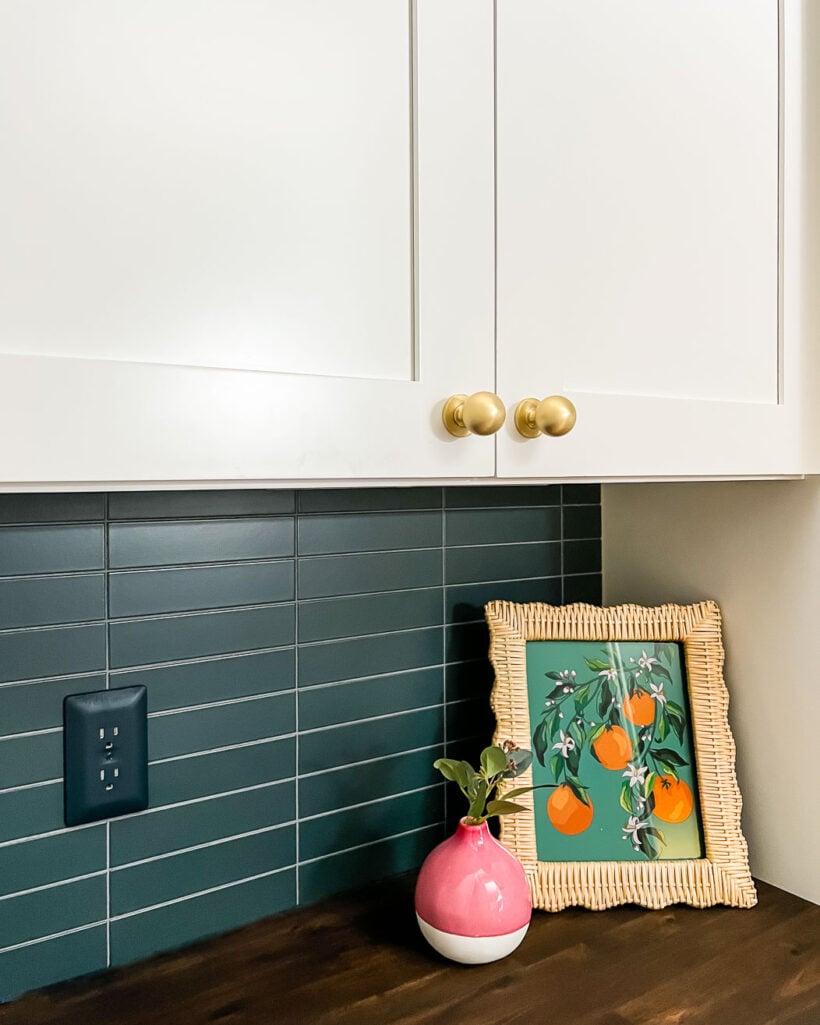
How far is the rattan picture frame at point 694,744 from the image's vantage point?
1.10 m

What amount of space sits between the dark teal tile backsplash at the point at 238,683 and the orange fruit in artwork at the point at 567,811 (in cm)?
15

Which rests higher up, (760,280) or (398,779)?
(760,280)

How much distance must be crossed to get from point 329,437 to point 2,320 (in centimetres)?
24

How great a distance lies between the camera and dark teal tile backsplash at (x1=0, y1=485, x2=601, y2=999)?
3.08ft

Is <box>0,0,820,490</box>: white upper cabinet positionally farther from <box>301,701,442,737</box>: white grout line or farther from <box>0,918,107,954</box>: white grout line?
<box>0,918,107,954</box>: white grout line

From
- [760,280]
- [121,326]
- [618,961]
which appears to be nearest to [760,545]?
[760,280]

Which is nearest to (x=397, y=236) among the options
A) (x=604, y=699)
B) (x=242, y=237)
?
(x=242, y=237)

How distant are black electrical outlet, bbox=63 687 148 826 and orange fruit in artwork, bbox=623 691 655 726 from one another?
577 mm

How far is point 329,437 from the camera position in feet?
2.33

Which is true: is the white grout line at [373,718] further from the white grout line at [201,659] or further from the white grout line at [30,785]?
the white grout line at [30,785]

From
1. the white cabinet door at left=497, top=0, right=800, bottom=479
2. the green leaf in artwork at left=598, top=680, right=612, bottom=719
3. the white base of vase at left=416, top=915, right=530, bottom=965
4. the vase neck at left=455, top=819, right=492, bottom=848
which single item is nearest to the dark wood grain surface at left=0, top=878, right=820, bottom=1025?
the white base of vase at left=416, top=915, right=530, bottom=965

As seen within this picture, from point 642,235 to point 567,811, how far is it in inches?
26.3

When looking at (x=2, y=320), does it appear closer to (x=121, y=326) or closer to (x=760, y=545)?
(x=121, y=326)

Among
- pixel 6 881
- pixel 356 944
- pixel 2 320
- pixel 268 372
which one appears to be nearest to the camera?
pixel 2 320
